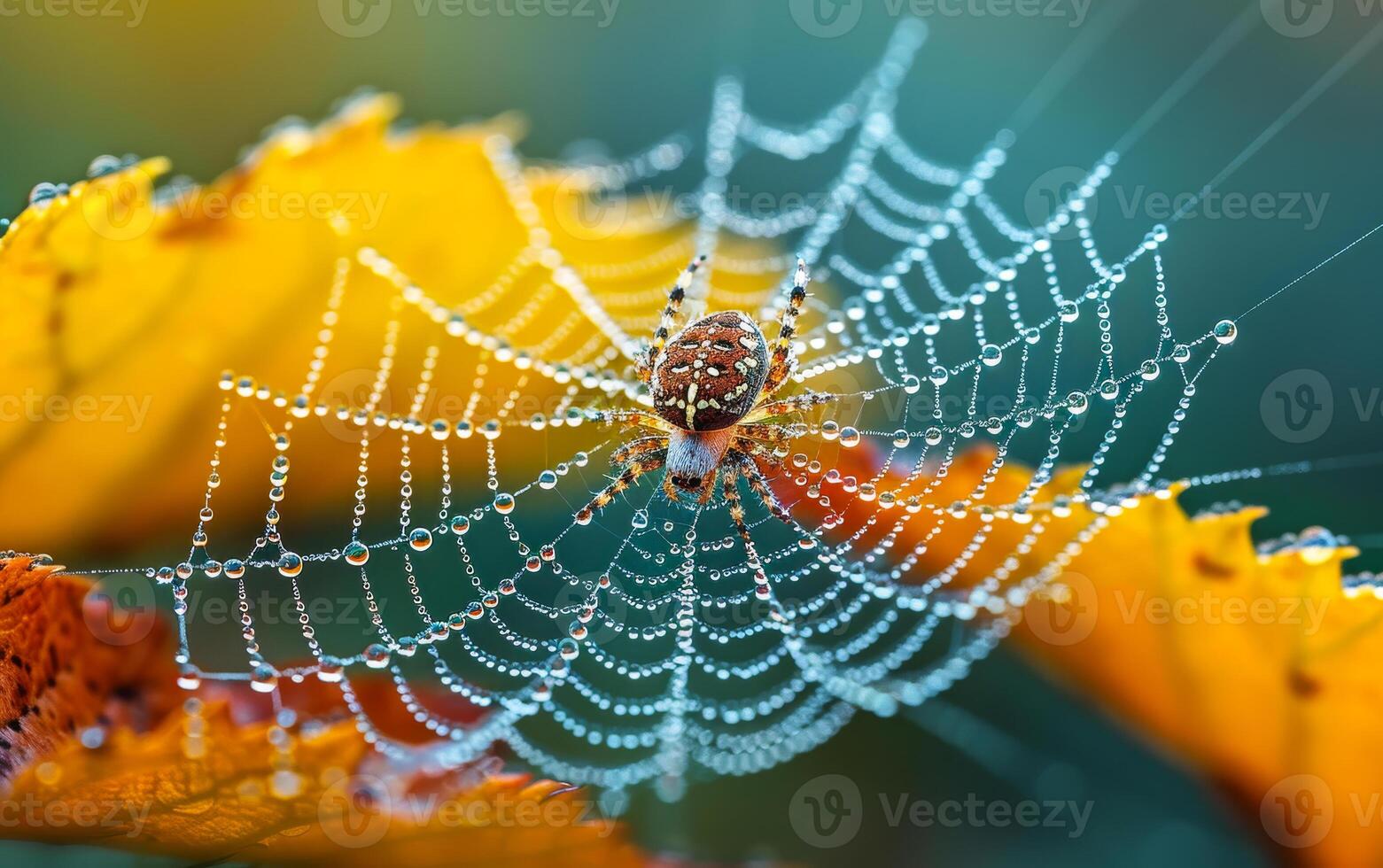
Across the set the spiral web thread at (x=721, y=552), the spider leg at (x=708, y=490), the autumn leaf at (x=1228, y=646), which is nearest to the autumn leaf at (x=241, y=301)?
the spiral web thread at (x=721, y=552)

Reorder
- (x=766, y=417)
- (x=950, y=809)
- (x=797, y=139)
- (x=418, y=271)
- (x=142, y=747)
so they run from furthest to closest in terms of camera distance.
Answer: (x=797, y=139) < (x=766, y=417) < (x=418, y=271) < (x=950, y=809) < (x=142, y=747)

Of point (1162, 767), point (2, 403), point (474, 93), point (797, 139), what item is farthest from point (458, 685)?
point (797, 139)

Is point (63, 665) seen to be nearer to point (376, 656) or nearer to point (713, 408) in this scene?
point (376, 656)

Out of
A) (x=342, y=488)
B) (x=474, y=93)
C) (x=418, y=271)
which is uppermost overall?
(x=474, y=93)

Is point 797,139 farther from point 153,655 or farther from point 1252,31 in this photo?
point 153,655

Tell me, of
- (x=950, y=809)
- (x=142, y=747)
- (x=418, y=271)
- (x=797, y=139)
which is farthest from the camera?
(x=797, y=139)

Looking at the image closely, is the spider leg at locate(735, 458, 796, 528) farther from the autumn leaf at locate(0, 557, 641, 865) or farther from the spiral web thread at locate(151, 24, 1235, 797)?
the autumn leaf at locate(0, 557, 641, 865)

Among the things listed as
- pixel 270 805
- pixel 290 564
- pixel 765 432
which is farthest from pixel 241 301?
pixel 765 432

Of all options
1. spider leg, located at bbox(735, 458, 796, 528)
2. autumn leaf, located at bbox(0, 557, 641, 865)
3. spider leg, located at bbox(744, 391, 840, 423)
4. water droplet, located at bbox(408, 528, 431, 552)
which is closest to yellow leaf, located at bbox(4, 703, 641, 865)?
autumn leaf, located at bbox(0, 557, 641, 865)
